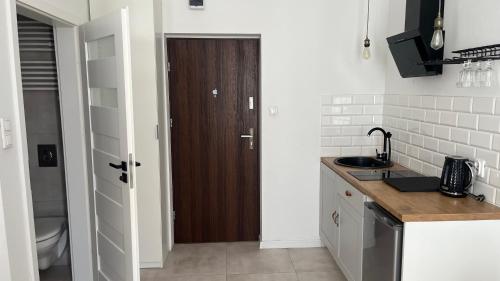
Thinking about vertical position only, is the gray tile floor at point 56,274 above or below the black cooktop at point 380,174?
below

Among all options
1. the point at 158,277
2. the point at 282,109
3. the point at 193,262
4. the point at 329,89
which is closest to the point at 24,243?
the point at 158,277

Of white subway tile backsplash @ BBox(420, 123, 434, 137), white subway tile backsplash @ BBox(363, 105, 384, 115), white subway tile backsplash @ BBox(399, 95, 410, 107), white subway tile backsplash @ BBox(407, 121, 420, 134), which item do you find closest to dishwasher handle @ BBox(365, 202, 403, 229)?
white subway tile backsplash @ BBox(420, 123, 434, 137)

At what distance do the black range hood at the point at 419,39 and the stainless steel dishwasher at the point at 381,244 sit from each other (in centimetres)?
101

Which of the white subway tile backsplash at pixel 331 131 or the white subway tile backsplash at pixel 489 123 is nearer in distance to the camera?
the white subway tile backsplash at pixel 489 123

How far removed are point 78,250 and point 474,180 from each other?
2702mm

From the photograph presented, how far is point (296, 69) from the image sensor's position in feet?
10.7

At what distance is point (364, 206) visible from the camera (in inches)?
89.0

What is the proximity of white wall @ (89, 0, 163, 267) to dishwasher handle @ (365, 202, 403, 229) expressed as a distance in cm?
177

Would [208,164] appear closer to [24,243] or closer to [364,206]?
[364,206]

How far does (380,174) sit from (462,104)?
2.39 ft

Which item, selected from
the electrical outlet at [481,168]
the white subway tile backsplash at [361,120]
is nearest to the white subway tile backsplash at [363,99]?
the white subway tile backsplash at [361,120]

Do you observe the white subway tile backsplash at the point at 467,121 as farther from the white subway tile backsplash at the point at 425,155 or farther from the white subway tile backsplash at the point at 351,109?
the white subway tile backsplash at the point at 351,109

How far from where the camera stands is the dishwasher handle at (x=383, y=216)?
6.03ft

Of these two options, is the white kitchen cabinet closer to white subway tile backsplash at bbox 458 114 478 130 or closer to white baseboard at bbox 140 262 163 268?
white subway tile backsplash at bbox 458 114 478 130
